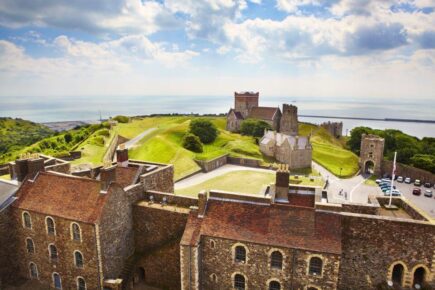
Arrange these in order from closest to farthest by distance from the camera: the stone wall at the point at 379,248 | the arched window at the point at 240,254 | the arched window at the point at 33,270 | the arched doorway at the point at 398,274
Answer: the stone wall at the point at 379,248 → the arched doorway at the point at 398,274 → the arched window at the point at 240,254 → the arched window at the point at 33,270

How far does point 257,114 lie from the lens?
98062 millimetres

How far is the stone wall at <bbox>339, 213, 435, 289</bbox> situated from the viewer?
1591 cm

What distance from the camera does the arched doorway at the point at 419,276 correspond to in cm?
1622

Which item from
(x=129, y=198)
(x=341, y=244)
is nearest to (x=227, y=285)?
(x=341, y=244)

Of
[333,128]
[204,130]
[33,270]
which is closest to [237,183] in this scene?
[33,270]

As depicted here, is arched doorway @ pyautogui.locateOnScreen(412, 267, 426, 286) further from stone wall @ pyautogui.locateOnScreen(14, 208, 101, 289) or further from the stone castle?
stone wall @ pyautogui.locateOnScreen(14, 208, 101, 289)

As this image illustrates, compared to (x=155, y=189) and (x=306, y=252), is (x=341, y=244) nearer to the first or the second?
(x=306, y=252)

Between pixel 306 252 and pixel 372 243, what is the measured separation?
3810 millimetres

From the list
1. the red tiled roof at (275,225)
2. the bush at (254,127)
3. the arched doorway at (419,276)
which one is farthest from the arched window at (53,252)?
the bush at (254,127)

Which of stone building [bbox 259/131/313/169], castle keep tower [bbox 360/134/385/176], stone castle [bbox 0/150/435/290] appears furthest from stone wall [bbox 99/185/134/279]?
castle keep tower [bbox 360/134/385/176]

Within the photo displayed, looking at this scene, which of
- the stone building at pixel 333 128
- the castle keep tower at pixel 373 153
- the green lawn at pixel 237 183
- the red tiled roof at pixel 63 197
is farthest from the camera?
the stone building at pixel 333 128

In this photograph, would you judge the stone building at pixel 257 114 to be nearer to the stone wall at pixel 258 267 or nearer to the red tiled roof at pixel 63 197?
the stone wall at pixel 258 267

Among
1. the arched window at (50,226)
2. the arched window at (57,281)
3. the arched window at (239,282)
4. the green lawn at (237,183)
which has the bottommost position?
the green lawn at (237,183)

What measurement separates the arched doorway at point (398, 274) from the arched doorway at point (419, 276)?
646 millimetres
